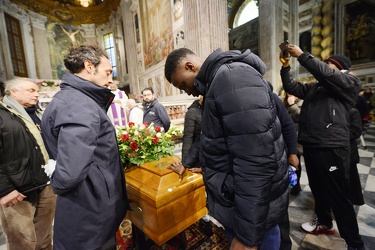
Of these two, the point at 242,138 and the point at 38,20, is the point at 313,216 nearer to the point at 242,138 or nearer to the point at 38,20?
the point at 242,138

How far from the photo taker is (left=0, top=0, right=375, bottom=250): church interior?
5.34 meters

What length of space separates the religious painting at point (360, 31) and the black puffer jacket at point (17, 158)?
12.2 meters

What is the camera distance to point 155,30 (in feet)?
30.1

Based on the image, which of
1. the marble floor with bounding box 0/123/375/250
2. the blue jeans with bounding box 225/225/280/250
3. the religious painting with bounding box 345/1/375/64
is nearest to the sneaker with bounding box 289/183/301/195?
the marble floor with bounding box 0/123/375/250

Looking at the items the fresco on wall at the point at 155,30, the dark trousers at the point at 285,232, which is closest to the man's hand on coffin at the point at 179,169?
the dark trousers at the point at 285,232

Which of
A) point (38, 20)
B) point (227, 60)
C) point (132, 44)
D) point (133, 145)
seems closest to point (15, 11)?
point (38, 20)

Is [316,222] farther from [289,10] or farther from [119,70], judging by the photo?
[119,70]

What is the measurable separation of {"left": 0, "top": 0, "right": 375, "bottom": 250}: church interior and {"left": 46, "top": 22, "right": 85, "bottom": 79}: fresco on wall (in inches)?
2.8

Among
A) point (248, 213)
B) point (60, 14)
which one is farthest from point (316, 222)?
point (60, 14)

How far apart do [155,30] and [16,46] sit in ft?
34.8

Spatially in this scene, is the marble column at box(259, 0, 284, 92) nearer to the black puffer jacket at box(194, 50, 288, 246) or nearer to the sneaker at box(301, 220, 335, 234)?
the sneaker at box(301, 220, 335, 234)

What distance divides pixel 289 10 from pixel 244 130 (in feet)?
40.1

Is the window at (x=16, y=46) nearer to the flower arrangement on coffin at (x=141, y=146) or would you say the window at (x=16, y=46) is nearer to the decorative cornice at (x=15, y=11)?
the decorative cornice at (x=15, y=11)

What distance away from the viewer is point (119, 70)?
17.6 m
